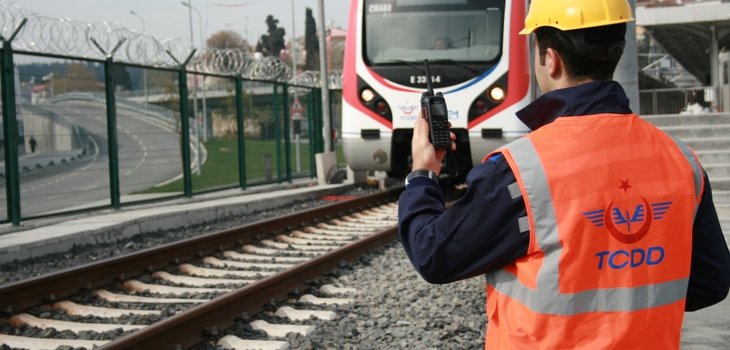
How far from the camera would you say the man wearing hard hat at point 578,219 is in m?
1.94

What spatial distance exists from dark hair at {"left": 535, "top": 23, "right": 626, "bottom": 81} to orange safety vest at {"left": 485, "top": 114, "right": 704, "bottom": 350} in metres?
0.15

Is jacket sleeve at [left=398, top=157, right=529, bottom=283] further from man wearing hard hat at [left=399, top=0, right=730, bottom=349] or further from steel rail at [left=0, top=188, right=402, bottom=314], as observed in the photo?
steel rail at [left=0, top=188, right=402, bottom=314]

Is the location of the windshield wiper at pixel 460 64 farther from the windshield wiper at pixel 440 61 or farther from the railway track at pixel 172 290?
the railway track at pixel 172 290

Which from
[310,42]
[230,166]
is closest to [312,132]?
[230,166]

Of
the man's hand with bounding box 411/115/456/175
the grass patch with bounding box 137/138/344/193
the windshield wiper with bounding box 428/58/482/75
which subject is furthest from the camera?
the grass patch with bounding box 137/138/344/193

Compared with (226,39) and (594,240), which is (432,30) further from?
(226,39)

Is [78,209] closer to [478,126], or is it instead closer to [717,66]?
[478,126]

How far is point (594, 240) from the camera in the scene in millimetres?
1935

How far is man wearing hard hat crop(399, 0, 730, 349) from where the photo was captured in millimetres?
1943

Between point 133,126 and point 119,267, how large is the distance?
23.8 feet

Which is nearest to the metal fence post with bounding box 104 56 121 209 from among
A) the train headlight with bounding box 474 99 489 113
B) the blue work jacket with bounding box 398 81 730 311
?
the train headlight with bounding box 474 99 489 113

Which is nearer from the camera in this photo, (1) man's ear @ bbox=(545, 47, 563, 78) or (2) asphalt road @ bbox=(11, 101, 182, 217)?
(1) man's ear @ bbox=(545, 47, 563, 78)

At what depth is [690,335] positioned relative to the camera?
5543 millimetres

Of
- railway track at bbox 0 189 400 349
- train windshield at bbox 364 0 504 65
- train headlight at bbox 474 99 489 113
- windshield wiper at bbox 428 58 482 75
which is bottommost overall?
railway track at bbox 0 189 400 349
